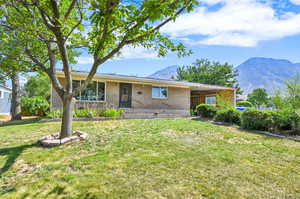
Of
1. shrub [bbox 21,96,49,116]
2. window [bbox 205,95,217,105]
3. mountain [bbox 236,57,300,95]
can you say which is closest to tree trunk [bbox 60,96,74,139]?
shrub [bbox 21,96,49,116]

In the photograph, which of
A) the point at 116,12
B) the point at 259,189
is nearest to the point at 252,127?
the point at 259,189

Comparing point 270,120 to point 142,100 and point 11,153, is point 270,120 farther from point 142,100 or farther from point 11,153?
point 11,153

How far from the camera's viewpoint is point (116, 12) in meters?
3.02

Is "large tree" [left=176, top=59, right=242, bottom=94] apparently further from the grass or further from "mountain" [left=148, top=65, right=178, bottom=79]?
the grass

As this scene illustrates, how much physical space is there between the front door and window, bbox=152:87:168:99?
2092 mm

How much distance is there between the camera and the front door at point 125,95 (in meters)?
13.0

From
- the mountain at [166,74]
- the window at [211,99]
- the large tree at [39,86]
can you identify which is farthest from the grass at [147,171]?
the mountain at [166,74]

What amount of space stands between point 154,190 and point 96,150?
7.46 ft

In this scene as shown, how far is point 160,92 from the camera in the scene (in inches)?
563

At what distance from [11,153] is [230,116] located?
9681 millimetres

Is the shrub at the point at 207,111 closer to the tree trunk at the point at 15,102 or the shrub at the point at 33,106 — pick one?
the shrub at the point at 33,106

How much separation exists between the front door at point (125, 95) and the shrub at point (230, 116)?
6689mm

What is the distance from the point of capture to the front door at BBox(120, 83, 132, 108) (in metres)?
13.0

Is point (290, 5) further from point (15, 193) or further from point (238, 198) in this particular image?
point (15, 193)
